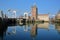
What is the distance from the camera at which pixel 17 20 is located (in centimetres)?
4434

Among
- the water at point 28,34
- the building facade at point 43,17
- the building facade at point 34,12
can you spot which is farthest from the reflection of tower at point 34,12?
the water at point 28,34

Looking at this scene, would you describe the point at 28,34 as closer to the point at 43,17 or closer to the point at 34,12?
the point at 34,12

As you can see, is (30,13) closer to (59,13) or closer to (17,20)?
(59,13)

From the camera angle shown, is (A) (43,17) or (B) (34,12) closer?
(B) (34,12)

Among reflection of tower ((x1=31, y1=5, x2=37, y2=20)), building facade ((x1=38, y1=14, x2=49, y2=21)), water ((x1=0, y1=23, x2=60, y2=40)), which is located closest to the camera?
water ((x1=0, y1=23, x2=60, y2=40))

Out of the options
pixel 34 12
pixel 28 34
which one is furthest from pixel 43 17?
pixel 28 34

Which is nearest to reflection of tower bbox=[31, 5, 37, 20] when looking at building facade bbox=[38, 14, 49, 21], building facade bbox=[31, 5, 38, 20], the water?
building facade bbox=[31, 5, 38, 20]

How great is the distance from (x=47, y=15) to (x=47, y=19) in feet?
11.6

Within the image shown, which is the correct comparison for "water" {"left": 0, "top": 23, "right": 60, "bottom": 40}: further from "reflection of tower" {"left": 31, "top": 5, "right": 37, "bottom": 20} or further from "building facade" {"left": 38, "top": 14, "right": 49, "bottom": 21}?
"building facade" {"left": 38, "top": 14, "right": 49, "bottom": 21}

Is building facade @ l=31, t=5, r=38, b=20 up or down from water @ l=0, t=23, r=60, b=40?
up

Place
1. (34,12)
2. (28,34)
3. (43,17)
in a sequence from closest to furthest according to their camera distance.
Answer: (28,34)
(34,12)
(43,17)

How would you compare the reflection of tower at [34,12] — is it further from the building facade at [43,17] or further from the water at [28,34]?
the water at [28,34]

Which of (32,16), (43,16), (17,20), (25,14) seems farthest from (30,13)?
(17,20)

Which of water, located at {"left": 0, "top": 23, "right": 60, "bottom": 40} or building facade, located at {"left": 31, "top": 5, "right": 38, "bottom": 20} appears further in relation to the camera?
building facade, located at {"left": 31, "top": 5, "right": 38, "bottom": 20}
